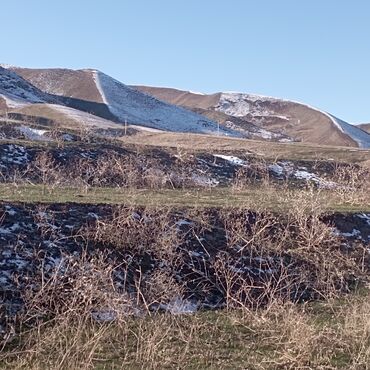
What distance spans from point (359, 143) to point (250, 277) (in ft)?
246

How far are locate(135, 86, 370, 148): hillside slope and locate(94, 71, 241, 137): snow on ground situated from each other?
18.6 meters

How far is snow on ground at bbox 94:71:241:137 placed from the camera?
69.6 m

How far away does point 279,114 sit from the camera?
116 meters

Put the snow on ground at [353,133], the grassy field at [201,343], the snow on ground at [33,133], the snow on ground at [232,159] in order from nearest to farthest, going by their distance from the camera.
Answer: the grassy field at [201,343], the snow on ground at [232,159], the snow on ground at [33,133], the snow on ground at [353,133]

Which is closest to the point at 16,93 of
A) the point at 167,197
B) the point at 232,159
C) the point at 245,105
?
the point at 232,159

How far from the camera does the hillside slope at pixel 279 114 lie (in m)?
90.1

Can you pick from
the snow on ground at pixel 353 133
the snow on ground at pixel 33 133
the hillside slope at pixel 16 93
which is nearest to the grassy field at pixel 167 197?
the snow on ground at pixel 33 133

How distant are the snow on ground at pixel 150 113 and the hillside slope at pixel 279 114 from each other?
18565mm

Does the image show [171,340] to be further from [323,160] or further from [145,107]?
[145,107]

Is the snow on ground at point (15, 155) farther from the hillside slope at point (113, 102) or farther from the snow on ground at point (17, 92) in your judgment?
the hillside slope at point (113, 102)

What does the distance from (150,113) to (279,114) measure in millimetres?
44897

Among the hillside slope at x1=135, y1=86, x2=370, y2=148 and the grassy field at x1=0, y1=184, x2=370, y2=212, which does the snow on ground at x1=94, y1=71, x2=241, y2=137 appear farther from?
the grassy field at x1=0, y1=184, x2=370, y2=212

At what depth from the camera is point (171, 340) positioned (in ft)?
28.8

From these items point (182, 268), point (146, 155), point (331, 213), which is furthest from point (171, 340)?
point (146, 155)
